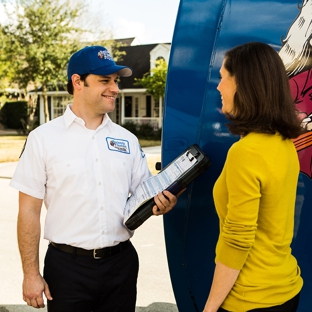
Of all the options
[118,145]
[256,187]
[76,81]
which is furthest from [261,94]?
[76,81]

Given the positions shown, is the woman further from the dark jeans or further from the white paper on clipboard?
the white paper on clipboard

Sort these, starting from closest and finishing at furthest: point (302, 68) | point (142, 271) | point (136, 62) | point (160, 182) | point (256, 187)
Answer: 1. point (256, 187)
2. point (302, 68)
3. point (160, 182)
4. point (142, 271)
5. point (136, 62)

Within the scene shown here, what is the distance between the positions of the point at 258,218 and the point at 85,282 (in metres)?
1.02

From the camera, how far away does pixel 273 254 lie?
5.00 ft

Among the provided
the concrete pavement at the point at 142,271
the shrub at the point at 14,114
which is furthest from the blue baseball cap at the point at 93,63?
the shrub at the point at 14,114

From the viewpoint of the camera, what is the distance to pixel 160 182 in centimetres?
207

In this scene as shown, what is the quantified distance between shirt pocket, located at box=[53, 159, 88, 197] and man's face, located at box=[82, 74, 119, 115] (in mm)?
303

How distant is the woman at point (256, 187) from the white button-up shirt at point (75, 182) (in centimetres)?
80

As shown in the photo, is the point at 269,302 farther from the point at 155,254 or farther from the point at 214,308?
the point at 155,254

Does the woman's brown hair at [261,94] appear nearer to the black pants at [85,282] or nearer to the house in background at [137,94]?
the black pants at [85,282]

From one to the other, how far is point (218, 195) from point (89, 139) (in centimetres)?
93

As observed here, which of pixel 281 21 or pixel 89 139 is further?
pixel 89 139

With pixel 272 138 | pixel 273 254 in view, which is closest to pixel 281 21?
pixel 272 138

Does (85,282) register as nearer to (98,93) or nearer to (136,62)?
(98,93)
